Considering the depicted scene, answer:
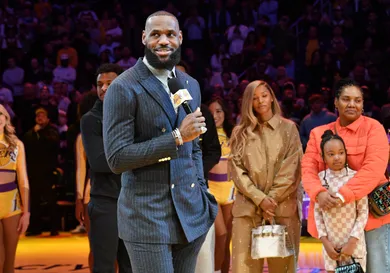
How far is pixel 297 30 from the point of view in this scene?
1566cm

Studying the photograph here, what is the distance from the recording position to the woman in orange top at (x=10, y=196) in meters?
6.76

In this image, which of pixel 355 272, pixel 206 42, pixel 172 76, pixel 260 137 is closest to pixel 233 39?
pixel 206 42

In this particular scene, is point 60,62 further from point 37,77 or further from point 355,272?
point 355,272

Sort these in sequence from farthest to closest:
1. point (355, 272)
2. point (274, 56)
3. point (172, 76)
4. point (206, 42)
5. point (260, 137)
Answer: point (206, 42)
point (274, 56)
point (260, 137)
point (355, 272)
point (172, 76)

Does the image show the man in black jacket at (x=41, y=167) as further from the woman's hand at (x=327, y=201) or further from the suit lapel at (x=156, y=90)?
the suit lapel at (x=156, y=90)

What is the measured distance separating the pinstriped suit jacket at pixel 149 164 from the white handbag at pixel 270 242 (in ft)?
7.52

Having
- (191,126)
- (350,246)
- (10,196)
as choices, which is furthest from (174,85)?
(10,196)

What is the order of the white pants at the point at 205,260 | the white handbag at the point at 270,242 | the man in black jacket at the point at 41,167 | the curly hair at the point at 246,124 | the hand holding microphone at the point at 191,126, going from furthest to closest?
the man in black jacket at the point at 41,167 < the curly hair at the point at 246,124 < the white pants at the point at 205,260 < the white handbag at the point at 270,242 < the hand holding microphone at the point at 191,126

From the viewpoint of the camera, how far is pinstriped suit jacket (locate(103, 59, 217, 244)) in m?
3.70

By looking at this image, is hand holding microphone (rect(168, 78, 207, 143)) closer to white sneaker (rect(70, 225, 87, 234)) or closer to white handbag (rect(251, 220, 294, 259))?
white handbag (rect(251, 220, 294, 259))

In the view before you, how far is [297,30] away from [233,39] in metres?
1.31

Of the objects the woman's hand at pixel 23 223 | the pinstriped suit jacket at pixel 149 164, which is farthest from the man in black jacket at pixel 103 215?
the pinstriped suit jacket at pixel 149 164

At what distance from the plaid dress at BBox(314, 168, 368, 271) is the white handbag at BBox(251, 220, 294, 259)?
0.44 m

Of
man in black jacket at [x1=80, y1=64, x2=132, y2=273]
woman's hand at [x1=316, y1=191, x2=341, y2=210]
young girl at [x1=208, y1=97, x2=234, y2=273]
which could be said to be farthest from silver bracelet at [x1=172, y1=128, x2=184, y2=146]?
young girl at [x1=208, y1=97, x2=234, y2=273]
